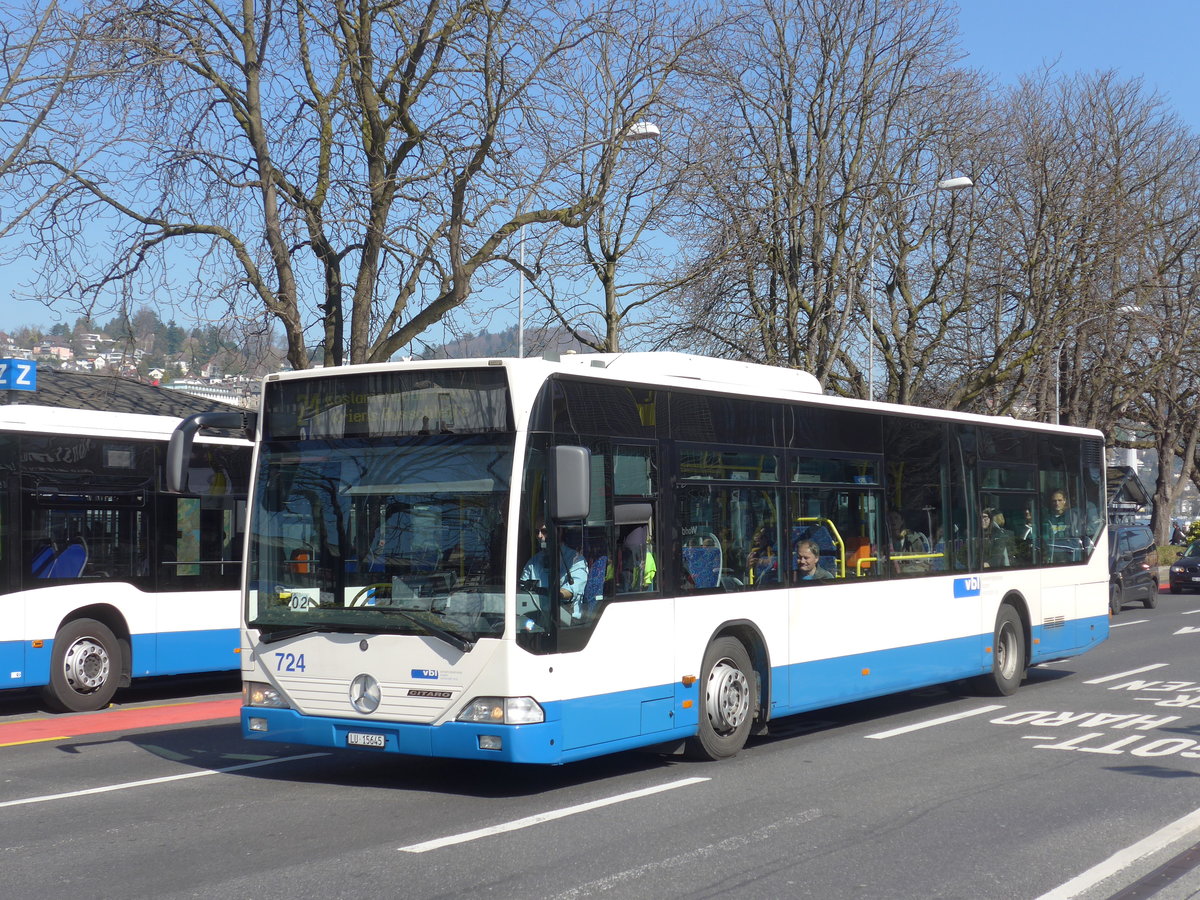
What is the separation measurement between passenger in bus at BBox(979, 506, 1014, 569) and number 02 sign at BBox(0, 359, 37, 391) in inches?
411

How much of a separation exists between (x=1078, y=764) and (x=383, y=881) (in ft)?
18.7

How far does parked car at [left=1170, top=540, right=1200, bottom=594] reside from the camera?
122ft

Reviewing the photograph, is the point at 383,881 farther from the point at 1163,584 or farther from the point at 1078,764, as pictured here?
the point at 1163,584

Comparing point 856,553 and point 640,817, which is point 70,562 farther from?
point 640,817

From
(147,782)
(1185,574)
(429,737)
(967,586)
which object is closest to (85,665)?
(147,782)

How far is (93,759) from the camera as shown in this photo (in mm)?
10641

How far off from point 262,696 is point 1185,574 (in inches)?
1315

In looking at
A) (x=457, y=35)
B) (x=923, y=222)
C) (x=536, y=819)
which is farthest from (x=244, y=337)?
(x=923, y=222)

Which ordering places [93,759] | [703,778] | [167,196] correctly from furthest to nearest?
[167,196] < [93,759] < [703,778]

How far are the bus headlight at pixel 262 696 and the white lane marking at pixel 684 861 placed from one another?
3354 millimetres

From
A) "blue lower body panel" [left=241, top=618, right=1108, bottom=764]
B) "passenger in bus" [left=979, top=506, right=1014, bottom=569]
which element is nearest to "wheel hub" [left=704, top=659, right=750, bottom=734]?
"blue lower body panel" [left=241, top=618, right=1108, bottom=764]

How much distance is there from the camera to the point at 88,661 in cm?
1416

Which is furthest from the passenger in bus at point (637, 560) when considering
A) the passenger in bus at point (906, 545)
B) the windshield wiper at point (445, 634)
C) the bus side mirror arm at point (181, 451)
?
the passenger in bus at point (906, 545)

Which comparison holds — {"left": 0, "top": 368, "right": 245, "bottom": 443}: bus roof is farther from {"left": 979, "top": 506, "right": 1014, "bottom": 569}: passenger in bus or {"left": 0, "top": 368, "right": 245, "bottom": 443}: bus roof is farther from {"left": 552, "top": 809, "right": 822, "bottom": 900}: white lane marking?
{"left": 552, "top": 809, "right": 822, "bottom": 900}: white lane marking
